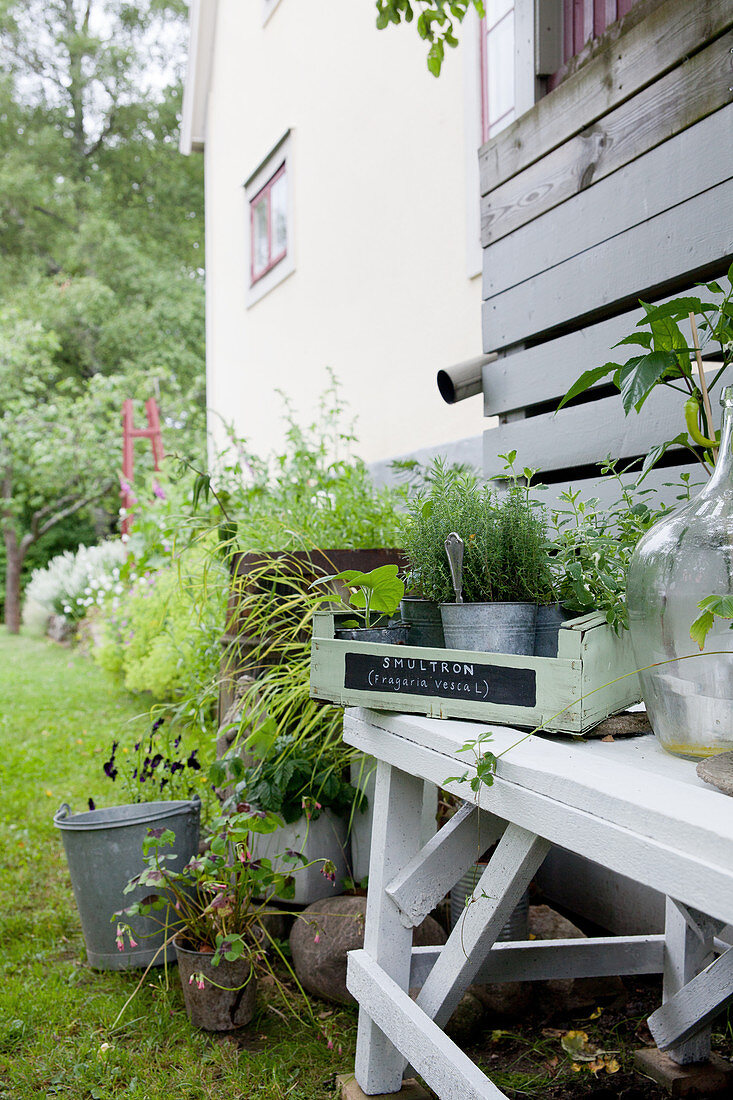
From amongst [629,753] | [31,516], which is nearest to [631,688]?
[629,753]

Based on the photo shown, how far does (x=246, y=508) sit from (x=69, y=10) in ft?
60.3

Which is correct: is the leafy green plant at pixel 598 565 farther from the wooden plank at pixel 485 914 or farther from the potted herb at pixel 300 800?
the potted herb at pixel 300 800

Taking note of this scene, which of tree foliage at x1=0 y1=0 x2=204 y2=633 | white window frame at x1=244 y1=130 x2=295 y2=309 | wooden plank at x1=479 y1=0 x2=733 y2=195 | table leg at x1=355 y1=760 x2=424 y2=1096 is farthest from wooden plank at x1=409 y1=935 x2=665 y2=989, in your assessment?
tree foliage at x1=0 y1=0 x2=204 y2=633

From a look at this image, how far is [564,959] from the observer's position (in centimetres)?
190

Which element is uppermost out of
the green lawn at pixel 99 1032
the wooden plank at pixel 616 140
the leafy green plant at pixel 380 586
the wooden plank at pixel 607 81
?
the wooden plank at pixel 607 81

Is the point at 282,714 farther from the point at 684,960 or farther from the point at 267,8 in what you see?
the point at 267,8

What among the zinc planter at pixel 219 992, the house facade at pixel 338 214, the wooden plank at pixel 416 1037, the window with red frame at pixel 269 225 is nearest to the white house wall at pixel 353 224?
the house facade at pixel 338 214

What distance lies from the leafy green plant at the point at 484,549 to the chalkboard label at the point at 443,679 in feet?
0.51

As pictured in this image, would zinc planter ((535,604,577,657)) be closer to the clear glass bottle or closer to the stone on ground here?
the clear glass bottle

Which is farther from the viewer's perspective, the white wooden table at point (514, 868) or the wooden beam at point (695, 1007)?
the wooden beam at point (695, 1007)

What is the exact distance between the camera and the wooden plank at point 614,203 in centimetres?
172

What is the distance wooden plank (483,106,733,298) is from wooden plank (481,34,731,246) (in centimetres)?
1

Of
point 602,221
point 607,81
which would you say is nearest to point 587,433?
point 602,221

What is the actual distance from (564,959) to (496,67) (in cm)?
347
